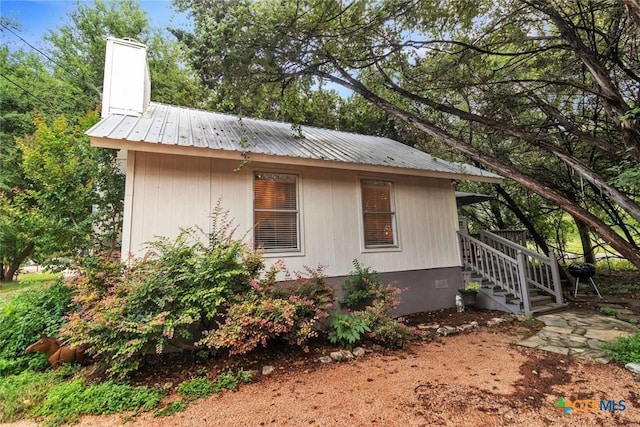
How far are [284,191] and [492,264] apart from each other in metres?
4.80

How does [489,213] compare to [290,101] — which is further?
[489,213]

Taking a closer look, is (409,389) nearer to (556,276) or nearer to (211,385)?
(211,385)

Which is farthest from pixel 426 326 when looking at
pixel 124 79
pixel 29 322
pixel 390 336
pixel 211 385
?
pixel 124 79

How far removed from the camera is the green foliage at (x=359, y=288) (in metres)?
5.07

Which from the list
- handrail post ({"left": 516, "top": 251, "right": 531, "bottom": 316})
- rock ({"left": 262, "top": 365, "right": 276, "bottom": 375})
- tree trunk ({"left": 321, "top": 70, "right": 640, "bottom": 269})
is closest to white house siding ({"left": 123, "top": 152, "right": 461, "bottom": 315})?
handrail post ({"left": 516, "top": 251, "right": 531, "bottom": 316})

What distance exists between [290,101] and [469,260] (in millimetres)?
5781

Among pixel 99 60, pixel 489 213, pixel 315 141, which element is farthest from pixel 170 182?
pixel 99 60

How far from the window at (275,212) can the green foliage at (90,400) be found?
2591 mm

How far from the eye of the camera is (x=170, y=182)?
4.55 m

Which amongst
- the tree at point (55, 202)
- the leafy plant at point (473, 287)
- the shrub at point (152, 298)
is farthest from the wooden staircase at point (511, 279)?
the tree at point (55, 202)

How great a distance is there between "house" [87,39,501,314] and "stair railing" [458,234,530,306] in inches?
11.5

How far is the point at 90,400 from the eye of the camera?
2840mm

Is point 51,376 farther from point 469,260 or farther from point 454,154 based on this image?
point 454,154

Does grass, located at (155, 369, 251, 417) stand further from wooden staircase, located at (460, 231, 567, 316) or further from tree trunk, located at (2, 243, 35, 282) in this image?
tree trunk, located at (2, 243, 35, 282)
